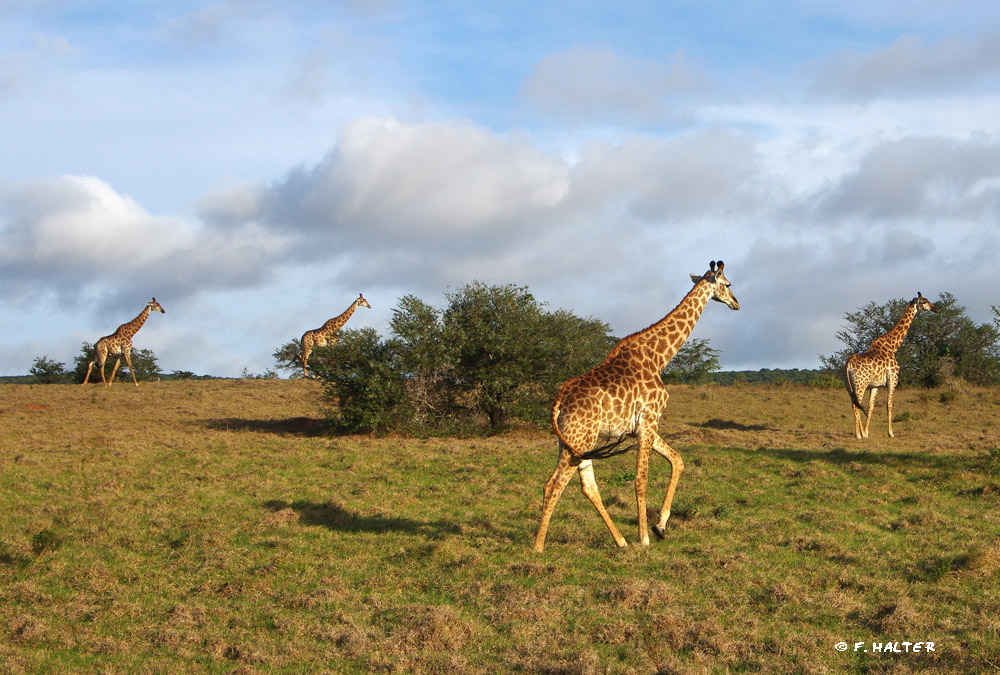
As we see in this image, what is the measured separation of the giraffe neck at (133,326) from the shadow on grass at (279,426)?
11540mm

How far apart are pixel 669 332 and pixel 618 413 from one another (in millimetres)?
1882

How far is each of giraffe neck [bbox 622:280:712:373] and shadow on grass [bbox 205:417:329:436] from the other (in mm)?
14306

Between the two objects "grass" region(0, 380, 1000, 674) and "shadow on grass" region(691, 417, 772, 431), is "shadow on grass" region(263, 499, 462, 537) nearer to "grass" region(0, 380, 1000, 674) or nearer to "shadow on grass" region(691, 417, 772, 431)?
"grass" region(0, 380, 1000, 674)

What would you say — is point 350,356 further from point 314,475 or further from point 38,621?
point 38,621

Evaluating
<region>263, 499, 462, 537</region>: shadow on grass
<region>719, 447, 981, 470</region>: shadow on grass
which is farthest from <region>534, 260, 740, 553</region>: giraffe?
<region>719, 447, 981, 470</region>: shadow on grass

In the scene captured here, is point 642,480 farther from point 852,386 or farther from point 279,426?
point 279,426

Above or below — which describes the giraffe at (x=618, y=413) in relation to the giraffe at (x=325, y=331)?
below

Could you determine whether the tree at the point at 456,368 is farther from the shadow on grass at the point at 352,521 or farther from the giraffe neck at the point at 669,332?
the giraffe neck at the point at 669,332

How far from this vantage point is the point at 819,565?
10.7 m

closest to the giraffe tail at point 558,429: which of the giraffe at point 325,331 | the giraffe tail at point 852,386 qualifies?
the giraffe tail at point 852,386

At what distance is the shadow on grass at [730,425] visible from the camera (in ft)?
85.6

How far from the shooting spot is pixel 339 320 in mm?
38156

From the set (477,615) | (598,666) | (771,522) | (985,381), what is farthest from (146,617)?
(985,381)

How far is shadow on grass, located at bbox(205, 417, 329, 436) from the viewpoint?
995 inches
